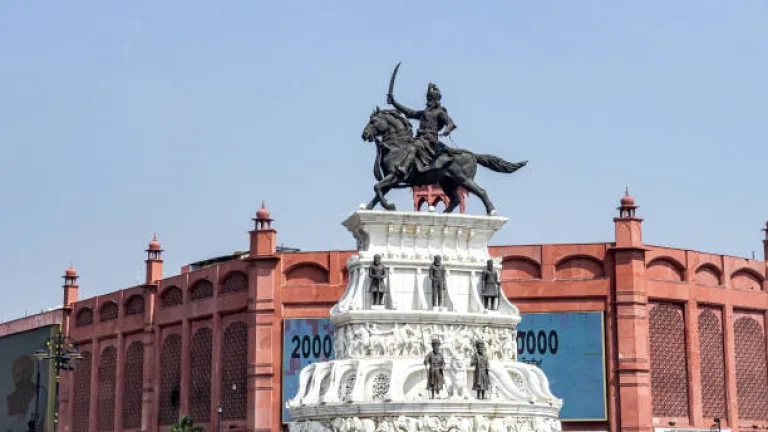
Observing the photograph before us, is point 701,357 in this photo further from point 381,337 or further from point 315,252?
point 381,337

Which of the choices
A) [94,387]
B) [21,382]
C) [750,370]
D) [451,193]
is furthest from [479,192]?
[21,382]

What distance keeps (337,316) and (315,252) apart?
29.1m

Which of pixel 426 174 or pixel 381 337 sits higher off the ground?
pixel 426 174

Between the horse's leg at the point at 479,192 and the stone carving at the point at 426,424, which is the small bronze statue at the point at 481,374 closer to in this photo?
the stone carving at the point at 426,424

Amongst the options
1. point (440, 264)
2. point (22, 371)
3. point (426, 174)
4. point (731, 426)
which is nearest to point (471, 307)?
point (440, 264)

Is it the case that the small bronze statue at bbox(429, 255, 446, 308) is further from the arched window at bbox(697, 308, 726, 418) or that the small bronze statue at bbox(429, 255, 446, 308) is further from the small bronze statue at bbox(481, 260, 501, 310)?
the arched window at bbox(697, 308, 726, 418)

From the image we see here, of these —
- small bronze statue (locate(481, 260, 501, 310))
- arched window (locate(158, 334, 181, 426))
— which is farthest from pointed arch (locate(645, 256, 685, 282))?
small bronze statue (locate(481, 260, 501, 310))

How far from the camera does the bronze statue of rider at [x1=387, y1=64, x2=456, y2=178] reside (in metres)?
39.0

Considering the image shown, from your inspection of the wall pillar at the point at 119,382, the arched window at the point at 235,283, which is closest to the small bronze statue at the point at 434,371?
the arched window at the point at 235,283

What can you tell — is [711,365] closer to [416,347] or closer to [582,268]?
[582,268]

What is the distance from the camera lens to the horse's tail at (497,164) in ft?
132

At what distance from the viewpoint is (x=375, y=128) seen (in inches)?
1542

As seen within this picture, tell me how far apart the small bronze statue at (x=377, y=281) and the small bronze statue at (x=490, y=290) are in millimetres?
2687

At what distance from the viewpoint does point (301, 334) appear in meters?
66.1
